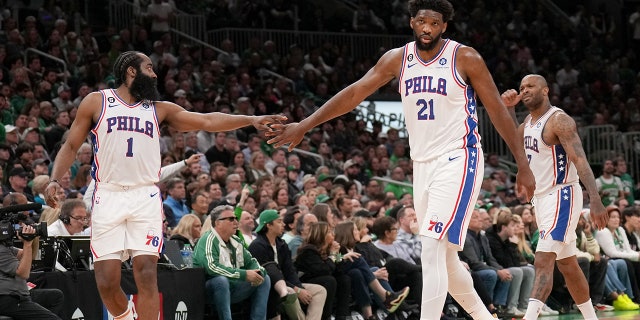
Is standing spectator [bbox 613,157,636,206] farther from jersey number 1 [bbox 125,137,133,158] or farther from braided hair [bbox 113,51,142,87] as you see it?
jersey number 1 [bbox 125,137,133,158]

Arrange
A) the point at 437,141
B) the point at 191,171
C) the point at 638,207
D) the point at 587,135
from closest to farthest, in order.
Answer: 1. the point at 437,141
2. the point at 191,171
3. the point at 638,207
4. the point at 587,135

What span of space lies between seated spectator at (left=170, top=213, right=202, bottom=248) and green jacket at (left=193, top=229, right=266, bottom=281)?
652 millimetres

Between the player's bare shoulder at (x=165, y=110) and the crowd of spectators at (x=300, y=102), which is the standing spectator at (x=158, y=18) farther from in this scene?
the player's bare shoulder at (x=165, y=110)

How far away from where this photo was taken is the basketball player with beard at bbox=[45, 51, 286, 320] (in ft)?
24.2

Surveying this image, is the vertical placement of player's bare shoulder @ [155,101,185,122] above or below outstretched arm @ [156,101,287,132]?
above

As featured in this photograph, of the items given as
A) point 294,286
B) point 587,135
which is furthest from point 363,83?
point 587,135

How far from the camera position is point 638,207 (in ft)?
52.9

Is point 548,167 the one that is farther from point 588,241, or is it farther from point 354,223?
point 588,241

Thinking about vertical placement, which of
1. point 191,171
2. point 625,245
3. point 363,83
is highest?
point 363,83

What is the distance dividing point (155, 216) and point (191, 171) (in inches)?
282

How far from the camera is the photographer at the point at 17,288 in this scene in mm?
8352

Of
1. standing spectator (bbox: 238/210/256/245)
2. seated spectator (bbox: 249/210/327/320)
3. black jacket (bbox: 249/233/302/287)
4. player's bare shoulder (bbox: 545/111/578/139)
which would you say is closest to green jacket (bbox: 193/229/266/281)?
seated spectator (bbox: 249/210/327/320)

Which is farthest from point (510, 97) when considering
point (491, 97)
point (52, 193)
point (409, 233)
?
point (409, 233)

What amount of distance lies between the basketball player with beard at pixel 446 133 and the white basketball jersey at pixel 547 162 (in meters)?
2.18
